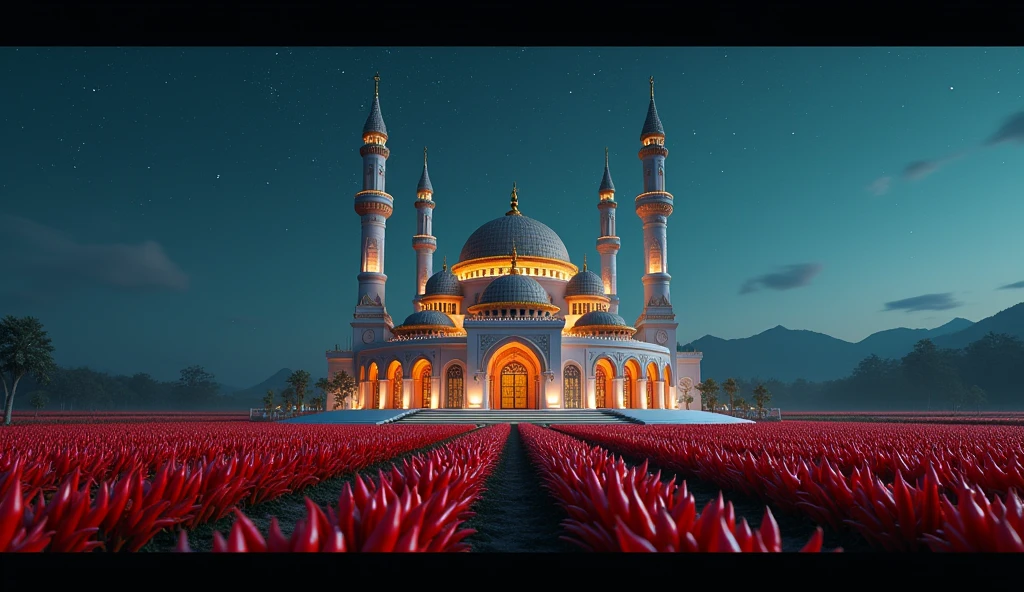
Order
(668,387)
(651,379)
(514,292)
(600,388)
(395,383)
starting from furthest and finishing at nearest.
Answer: (668,387)
(651,379)
(395,383)
(514,292)
(600,388)

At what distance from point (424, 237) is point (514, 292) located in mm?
15219

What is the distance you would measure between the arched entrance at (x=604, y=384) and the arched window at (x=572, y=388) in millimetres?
1482

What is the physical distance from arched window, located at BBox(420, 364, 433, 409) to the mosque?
11 centimetres

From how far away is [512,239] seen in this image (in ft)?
175

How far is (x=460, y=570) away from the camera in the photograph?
202 centimetres

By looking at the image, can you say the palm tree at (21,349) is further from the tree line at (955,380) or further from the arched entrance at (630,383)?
the tree line at (955,380)

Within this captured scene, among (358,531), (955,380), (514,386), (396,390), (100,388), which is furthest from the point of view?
A: (100,388)

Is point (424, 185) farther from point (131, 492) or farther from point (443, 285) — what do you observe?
point (131, 492)

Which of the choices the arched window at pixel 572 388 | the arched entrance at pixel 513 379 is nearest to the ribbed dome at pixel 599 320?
the arched window at pixel 572 388

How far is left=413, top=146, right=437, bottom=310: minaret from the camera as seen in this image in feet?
179

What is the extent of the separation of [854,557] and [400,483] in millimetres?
2715

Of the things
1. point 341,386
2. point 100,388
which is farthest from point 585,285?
point 100,388
